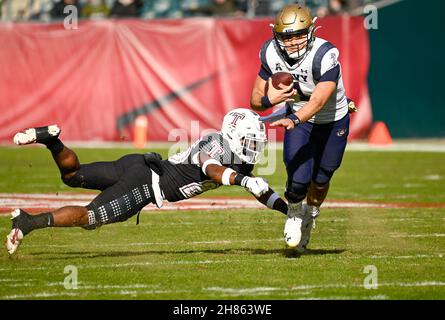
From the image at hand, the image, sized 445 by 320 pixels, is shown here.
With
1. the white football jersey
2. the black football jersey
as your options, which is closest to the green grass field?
the black football jersey

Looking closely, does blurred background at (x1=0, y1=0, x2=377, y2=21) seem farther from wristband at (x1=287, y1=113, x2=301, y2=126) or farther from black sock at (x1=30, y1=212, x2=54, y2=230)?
black sock at (x1=30, y1=212, x2=54, y2=230)

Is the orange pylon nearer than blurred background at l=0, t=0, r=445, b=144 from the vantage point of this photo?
No

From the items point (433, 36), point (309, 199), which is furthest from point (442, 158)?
point (309, 199)

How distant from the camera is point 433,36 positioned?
21.4m

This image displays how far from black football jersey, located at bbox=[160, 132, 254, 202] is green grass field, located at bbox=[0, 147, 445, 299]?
1.78 ft

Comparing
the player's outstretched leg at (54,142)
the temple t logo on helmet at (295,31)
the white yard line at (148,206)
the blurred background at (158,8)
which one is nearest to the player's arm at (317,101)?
the temple t logo on helmet at (295,31)

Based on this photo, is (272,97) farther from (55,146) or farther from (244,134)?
(55,146)

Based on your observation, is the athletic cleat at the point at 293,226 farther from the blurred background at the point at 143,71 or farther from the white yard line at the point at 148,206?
the blurred background at the point at 143,71

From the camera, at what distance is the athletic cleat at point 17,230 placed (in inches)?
277

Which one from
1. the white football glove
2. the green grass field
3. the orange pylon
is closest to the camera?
the green grass field

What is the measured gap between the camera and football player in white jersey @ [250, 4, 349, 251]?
7.62 meters

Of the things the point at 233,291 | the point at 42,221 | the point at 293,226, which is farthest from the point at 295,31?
the point at 42,221

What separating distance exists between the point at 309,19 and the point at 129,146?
12.4m

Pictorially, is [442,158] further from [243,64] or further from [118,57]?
[118,57]
